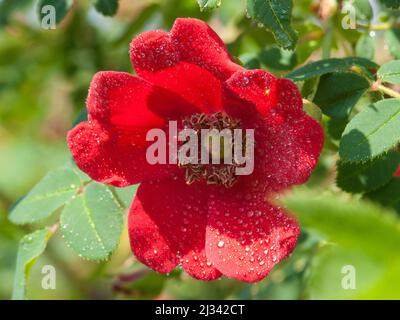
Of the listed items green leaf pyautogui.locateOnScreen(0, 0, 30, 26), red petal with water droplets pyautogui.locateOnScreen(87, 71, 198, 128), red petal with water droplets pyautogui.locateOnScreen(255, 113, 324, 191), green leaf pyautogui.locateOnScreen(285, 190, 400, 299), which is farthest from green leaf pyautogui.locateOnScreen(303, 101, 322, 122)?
green leaf pyautogui.locateOnScreen(0, 0, 30, 26)

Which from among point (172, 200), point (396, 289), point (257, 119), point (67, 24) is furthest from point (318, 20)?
point (396, 289)

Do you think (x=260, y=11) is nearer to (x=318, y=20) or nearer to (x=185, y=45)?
(x=185, y=45)

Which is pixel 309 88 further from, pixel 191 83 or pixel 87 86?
pixel 87 86

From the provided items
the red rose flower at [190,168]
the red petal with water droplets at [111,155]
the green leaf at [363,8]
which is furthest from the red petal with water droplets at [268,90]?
the green leaf at [363,8]

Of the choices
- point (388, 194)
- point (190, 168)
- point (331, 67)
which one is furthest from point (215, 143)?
point (388, 194)

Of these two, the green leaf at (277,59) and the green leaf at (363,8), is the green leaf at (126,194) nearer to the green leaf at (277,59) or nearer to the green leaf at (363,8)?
the green leaf at (277,59)

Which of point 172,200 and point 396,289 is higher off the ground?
point 172,200
